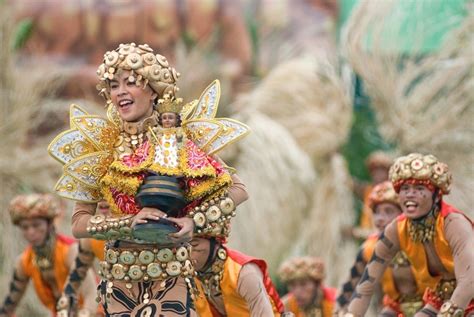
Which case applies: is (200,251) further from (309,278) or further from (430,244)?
(309,278)

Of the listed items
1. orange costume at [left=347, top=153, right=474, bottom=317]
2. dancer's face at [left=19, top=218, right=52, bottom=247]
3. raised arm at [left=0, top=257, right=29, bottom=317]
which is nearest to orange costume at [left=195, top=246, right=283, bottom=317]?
orange costume at [left=347, top=153, right=474, bottom=317]

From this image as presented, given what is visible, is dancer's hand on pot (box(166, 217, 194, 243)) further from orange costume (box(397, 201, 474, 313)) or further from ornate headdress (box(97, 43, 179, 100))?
orange costume (box(397, 201, 474, 313))

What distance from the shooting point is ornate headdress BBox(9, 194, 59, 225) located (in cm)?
Answer: 1220

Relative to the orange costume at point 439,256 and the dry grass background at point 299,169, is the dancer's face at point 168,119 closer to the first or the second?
the orange costume at point 439,256

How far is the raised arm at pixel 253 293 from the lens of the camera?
9758 millimetres

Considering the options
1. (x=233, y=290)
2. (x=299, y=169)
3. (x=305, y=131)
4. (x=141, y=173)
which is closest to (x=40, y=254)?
(x=233, y=290)

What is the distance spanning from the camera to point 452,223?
10180mm

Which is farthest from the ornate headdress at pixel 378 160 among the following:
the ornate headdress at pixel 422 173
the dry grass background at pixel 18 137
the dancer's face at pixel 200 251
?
the dancer's face at pixel 200 251

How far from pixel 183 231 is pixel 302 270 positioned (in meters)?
4.26

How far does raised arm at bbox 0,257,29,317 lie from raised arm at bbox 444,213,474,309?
→ 11.3 feet

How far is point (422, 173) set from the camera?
34.0 feet

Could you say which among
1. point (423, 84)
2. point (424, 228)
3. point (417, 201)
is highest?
point (423, 84)

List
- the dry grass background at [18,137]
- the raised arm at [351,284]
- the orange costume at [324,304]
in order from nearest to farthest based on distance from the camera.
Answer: the raised arm at [351,284], the orange costume at [324,304], the dry grass background at [18,137]

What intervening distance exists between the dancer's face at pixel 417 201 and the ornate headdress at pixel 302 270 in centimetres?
248
